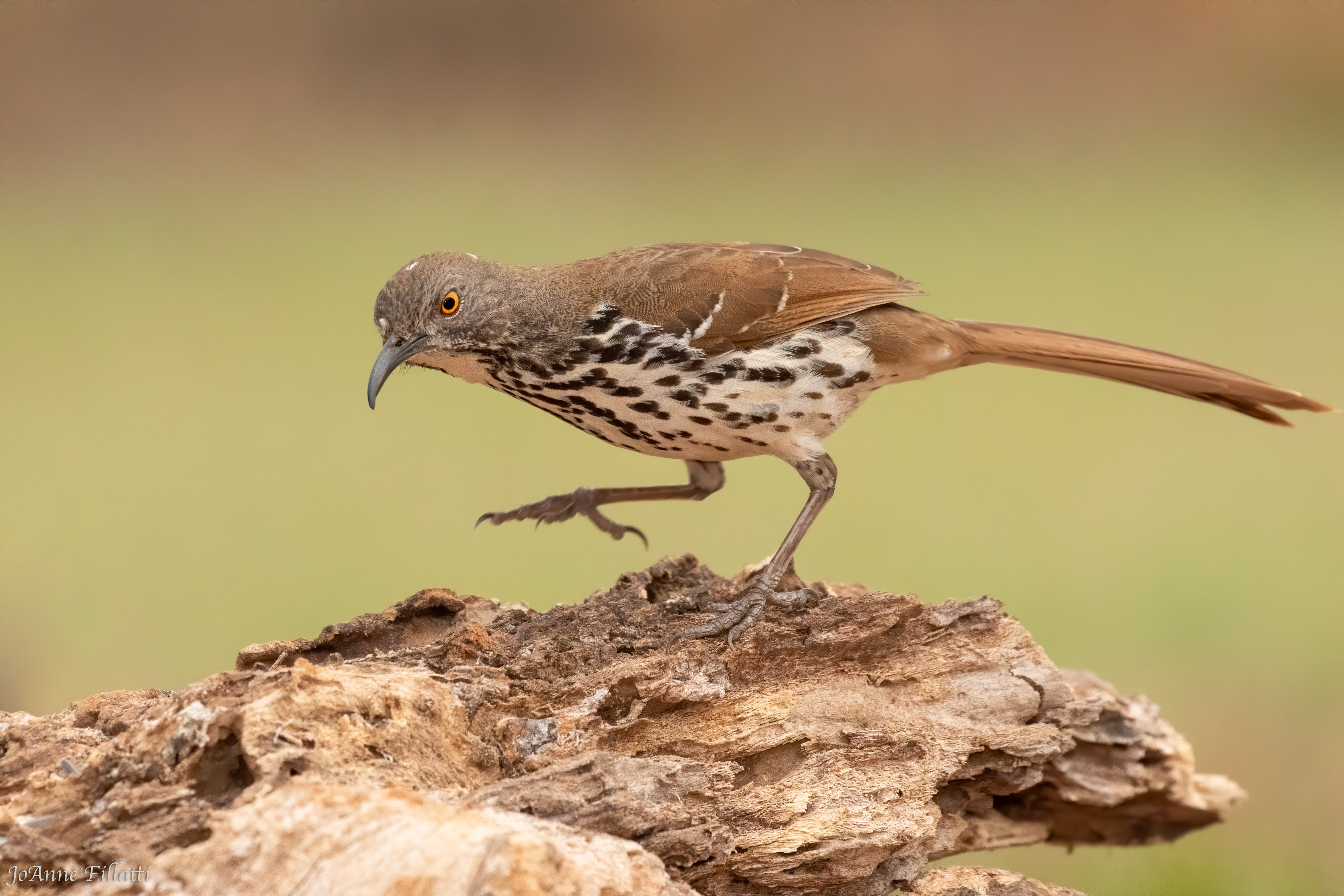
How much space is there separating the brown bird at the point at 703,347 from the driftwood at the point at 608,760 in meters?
0.35

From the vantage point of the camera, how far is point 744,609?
139 inches

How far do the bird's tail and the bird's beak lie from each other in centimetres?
195

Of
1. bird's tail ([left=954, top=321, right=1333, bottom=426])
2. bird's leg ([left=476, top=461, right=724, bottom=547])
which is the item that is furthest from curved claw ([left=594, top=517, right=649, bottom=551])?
bird's tail ([left=954, top=321, right=1333, bottom=426])

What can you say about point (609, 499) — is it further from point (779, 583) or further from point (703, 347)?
point (703, 347)

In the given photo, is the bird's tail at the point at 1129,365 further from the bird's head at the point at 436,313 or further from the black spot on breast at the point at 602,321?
the bird's head at the point at 436,313

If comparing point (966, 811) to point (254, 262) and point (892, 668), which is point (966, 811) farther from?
point (254, 262)

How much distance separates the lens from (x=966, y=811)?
3.58 m

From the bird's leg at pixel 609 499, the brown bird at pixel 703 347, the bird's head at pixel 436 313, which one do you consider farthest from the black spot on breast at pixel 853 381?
the bird's head at pixel 436 313

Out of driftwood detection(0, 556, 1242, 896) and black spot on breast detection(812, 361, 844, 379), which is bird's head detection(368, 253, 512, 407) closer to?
driftwood detection(0, 556, 1242, 896)

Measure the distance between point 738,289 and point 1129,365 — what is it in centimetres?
150

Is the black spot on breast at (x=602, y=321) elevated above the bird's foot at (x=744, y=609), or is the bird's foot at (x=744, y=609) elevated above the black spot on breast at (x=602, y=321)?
the black spot on breast at (x=602, y=321)

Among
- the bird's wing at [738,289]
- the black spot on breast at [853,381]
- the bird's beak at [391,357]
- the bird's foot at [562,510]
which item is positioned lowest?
the bird's foot at [562,510]

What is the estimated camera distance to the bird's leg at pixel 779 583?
3445 mm
